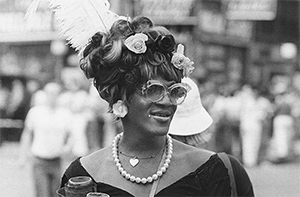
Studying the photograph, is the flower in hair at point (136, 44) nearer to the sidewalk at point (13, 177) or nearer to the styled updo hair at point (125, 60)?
the styled updo hair at point (125, 60)

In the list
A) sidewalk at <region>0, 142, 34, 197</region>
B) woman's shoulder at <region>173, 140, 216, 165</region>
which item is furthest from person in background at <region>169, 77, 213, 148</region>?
sidewalk at <region>0, 142, 34, 197</region>

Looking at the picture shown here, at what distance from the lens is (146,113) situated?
6.86 feet

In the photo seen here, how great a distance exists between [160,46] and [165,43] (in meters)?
0.03

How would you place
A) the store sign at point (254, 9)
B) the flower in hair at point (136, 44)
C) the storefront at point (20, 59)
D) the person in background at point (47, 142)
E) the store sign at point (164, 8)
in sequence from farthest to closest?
1. the storefront at point (20, 59)
2. the store sign at point (164, 8)
3. the store sign at point (254, 9)
4. the person in background at point (47, 142)
5. the flower in hair at point (136, 44)

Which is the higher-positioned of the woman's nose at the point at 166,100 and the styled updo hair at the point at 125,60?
the styled updo hair at the point at 125,60

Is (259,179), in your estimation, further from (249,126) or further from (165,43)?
(165,43)

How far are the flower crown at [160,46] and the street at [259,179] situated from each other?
607 centimetres

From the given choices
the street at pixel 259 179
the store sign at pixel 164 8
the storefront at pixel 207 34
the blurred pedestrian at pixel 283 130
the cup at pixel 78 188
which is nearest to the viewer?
the cup at pixel 78 188

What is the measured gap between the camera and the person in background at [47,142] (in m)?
6.04

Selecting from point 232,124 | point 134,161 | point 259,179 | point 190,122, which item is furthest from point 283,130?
point 134,161

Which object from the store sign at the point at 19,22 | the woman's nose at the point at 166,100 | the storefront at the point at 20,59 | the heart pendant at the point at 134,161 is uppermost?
the woman's nose at the point at 166,100

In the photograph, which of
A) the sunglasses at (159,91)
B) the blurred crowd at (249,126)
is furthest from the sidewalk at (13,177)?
the sunglasses at (159,91)

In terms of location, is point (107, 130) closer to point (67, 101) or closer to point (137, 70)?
point (67, 101)

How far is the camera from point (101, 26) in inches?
88.0
